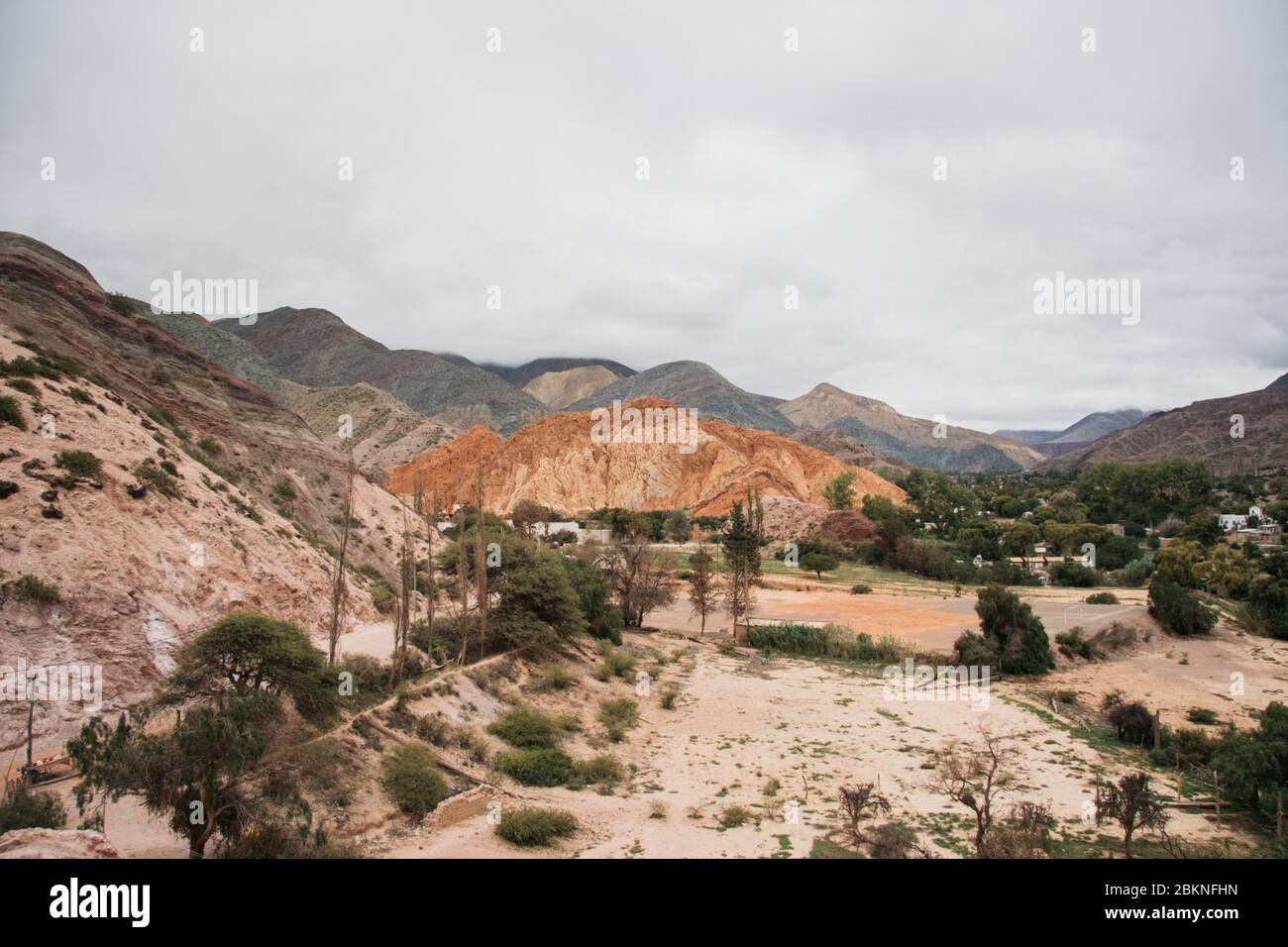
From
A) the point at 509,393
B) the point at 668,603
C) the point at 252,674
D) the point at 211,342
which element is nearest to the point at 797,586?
the point at 668,603

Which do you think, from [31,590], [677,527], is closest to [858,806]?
[31,590]

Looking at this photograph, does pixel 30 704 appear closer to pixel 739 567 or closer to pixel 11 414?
pixel 11 414

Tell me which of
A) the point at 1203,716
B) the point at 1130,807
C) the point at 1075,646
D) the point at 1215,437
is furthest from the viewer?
the point at 1215,437

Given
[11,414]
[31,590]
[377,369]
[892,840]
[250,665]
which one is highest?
[377,369]

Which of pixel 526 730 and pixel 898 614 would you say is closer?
pixel 526 730

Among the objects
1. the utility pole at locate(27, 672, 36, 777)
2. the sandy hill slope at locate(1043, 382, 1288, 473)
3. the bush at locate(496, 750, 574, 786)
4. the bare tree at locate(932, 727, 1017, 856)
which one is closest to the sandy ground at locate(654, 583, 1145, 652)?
the bare tree at locate(932, 727, 1017, 856)

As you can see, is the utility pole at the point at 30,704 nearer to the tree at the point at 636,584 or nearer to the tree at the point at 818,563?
the tree at the point at 636,584

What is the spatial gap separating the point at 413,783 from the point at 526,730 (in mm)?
4799

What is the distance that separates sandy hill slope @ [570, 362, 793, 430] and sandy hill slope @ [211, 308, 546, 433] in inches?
936

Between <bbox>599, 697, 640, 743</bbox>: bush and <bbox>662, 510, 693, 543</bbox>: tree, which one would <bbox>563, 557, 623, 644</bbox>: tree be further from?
<bbox>662, 510, 693, 543</bbox>: tree

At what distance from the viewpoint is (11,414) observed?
15.0 metres

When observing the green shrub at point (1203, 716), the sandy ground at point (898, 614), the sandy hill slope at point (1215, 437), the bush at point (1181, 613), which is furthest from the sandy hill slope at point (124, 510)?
the sandy hill slope at point (1215, 437)

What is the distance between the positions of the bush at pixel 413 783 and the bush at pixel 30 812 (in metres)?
4.77
